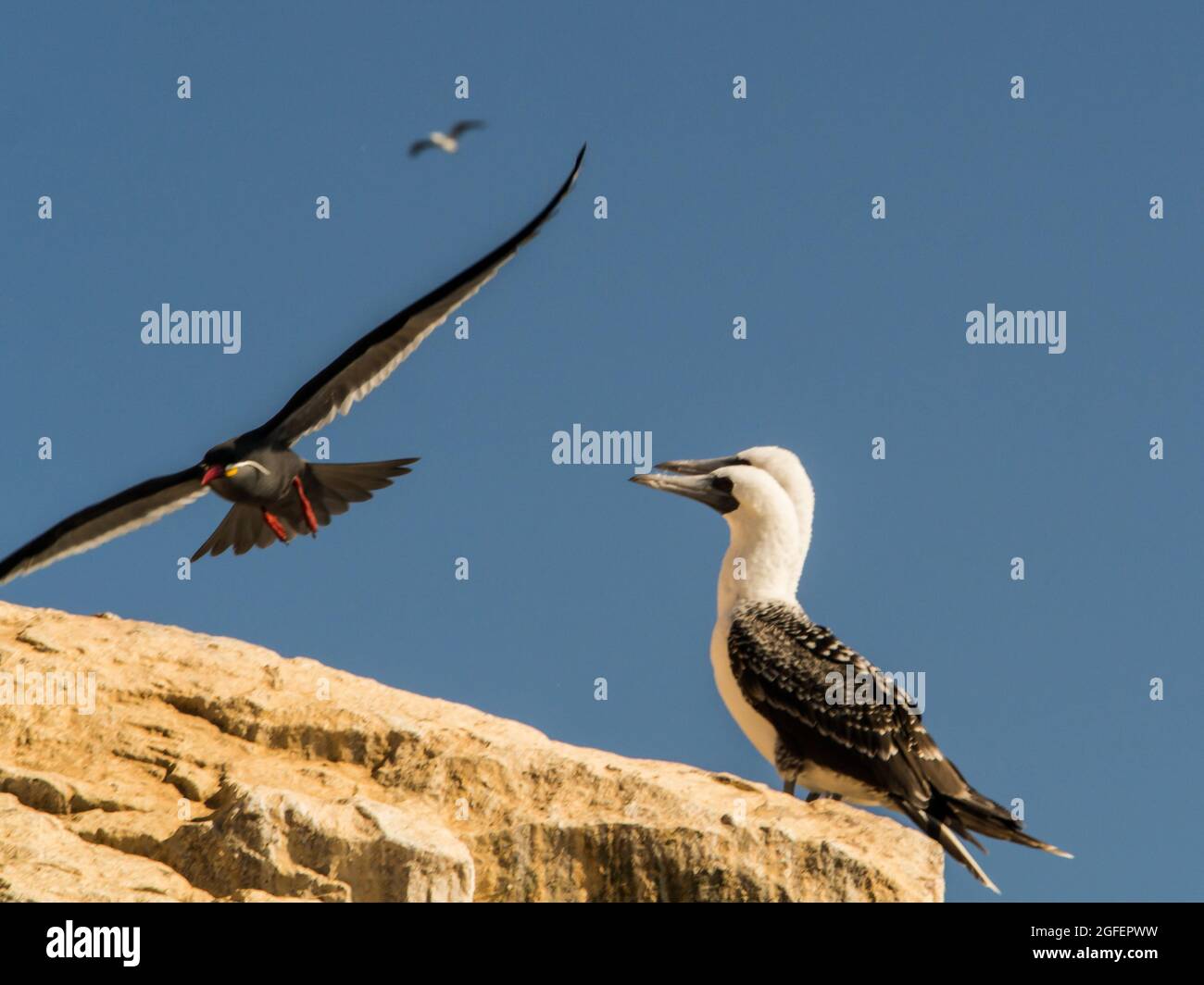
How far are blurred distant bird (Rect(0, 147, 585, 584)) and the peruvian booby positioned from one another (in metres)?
3.11

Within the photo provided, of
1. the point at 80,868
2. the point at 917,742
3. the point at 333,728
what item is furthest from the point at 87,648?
the point at 917,742

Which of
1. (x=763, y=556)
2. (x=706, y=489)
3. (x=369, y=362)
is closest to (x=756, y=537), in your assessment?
(x=763, y=556)

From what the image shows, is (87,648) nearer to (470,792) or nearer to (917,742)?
(470,792)

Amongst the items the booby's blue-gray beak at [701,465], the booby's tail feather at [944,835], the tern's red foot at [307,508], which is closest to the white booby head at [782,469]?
the booby's blue-gray beak at [701,465]

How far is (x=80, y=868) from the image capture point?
9.20m

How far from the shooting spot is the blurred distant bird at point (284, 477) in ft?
50.4

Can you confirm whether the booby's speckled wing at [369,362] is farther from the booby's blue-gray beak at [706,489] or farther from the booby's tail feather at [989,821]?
the booby's tail feather at [989,821]

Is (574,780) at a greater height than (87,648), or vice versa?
(87,648)

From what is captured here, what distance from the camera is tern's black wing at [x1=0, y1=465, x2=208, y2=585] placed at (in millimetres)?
15609

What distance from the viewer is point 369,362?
1549 cm

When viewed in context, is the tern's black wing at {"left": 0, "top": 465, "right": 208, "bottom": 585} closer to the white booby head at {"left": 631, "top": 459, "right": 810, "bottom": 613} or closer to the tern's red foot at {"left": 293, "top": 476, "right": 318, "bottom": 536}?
the tern's red foot at {"left": 293, "top": 476, "right": 318, "bottom": 536}

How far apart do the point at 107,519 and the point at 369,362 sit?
9.16ft

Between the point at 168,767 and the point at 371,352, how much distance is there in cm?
562

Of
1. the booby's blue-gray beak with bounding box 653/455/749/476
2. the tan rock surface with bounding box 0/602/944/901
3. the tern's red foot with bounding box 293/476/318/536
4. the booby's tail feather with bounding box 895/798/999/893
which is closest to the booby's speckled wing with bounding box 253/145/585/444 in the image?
the tern's red foot with bounding box 293/476/318/536
